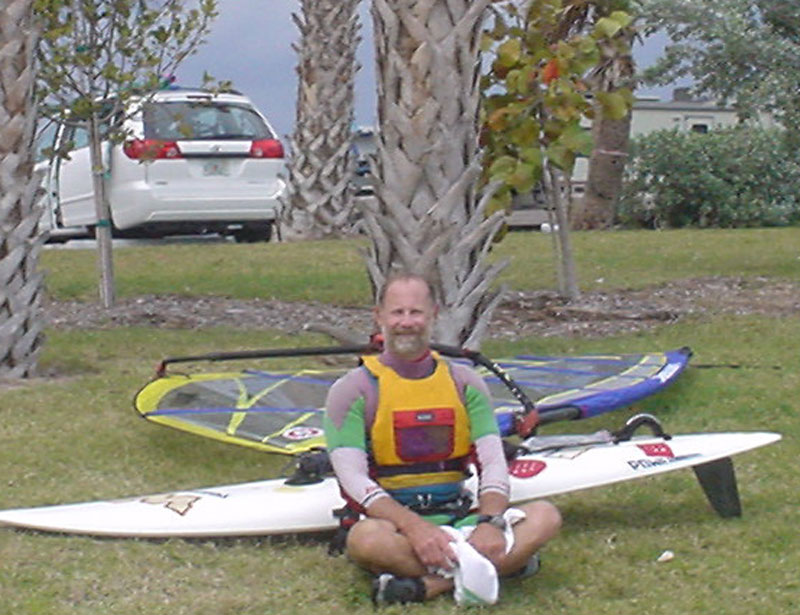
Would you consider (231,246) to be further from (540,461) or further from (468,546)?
(468,546)

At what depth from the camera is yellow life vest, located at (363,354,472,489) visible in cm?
502

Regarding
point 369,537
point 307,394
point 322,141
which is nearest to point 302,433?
point 307,394

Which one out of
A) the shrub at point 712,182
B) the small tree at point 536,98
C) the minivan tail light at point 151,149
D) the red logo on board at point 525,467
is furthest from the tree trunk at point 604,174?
the red logo on board at point 525,467

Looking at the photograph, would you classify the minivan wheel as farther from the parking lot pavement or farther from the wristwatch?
the wristwatch

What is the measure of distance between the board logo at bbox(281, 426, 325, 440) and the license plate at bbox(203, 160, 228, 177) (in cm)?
847

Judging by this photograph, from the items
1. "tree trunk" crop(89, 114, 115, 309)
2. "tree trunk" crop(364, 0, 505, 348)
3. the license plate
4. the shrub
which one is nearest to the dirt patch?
"tree trunk" crop(89, 114, 115, 309)

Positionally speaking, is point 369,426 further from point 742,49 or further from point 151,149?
point 742,49

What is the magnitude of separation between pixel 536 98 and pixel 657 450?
4.21 meters

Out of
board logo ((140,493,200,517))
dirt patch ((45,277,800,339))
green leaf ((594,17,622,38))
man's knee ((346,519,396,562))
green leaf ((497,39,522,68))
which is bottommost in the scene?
dirt patch ((45,277,800,339))

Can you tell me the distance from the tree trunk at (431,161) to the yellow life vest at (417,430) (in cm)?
210

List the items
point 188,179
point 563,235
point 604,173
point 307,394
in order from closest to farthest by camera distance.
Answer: point 307,394 → point 563,235 → point 188,179 → point 604,173

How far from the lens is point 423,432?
5.04 m

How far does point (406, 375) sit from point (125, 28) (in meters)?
5.45

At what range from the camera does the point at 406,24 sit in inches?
283
